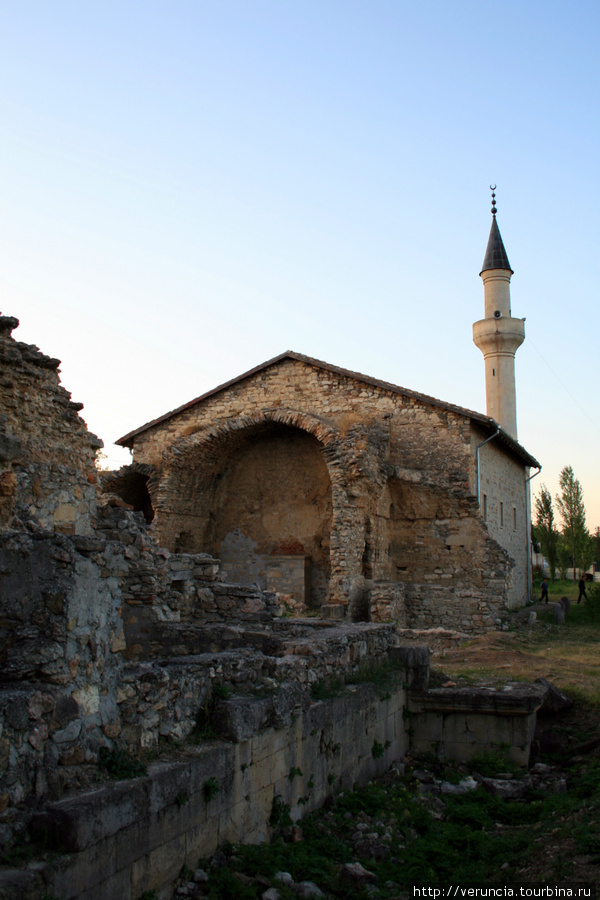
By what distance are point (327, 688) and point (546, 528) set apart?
134ft

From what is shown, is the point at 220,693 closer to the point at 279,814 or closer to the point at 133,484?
the point at 279,814

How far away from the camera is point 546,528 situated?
45125 millimetres

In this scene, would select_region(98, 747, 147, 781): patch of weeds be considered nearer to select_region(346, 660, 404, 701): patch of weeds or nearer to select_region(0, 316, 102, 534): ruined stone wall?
select_region(0, 316, 102, 534): ruined stone wall

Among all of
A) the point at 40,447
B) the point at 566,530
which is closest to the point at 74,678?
the point at 40,447

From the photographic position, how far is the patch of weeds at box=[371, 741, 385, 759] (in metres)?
7.90

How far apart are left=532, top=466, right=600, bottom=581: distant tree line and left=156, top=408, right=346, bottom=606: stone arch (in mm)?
26277

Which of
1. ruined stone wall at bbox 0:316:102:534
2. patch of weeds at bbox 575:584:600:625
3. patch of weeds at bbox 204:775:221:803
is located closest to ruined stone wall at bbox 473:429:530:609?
patch of weeds at bbox 575:584:600:625

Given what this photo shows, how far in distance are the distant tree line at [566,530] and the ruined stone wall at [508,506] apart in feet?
63.8

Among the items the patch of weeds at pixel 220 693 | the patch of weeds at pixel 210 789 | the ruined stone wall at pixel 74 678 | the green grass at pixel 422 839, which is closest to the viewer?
the ruined stone wall at pixel 74 678

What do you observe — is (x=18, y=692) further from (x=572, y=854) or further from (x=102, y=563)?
(x=572, y=854)

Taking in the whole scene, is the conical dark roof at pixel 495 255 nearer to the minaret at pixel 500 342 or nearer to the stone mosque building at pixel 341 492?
the minaret at pixel 500 342

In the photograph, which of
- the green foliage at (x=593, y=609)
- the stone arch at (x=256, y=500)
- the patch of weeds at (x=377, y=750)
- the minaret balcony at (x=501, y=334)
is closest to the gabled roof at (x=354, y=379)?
the stone arch at (x=256, y=500)

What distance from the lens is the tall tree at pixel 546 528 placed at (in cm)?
4394

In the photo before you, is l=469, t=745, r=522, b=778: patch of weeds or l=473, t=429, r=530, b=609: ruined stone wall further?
l=473, t=429, r=530, b=609: ruined stone wall
